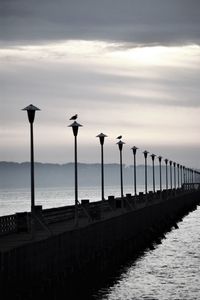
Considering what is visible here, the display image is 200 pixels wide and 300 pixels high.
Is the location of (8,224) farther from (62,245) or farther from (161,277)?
(161,277)


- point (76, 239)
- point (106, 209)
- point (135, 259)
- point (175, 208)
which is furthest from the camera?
point (175, 208)

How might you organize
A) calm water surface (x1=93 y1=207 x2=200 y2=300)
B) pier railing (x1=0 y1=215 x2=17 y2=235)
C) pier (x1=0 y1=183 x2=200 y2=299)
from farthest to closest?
calm water surface (x1=93 y1=207 x2=200 y2=300) → pier railing (x1=0 y1=215 x2=17 y2=235) → pier (x1=0 y1=183 x2=200 y2=299)

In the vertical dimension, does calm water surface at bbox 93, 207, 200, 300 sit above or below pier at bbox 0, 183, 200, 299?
below

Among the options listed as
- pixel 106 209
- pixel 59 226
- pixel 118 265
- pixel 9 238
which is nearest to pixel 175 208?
pixel 106 209

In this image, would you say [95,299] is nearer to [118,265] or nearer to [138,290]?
[138,290]

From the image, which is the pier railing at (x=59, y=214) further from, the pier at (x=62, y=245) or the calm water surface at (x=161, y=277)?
the calm water surface at (x=161, y=277)

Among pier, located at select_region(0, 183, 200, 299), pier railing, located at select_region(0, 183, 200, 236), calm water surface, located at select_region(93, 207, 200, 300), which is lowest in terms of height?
calm water surface, located at select_region(93, 207, 200, 300)

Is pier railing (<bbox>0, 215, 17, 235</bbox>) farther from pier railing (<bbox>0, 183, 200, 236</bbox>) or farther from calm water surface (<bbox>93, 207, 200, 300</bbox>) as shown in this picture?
calm water surface (<bbox>93, 207, 200, 300</bbox>)

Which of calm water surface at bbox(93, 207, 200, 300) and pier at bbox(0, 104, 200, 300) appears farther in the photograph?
calm water surface at bbox(93, 207, 200, 300)

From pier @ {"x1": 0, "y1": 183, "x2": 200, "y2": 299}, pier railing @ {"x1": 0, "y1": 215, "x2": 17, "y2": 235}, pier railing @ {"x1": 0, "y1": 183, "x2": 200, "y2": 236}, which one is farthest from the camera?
pier railing @ {"x1": 0, "y1": 183, "x2": 200, "y2": 236}

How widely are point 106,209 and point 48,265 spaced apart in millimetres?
29917

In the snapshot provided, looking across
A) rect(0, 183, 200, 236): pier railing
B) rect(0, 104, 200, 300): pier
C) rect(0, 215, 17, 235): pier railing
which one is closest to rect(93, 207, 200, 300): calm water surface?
rect(0, 104, 200, 300): pier

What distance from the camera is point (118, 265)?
50344 millimetres

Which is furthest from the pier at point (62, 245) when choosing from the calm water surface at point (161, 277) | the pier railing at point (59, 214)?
the calm water surface at point (161, 277)
